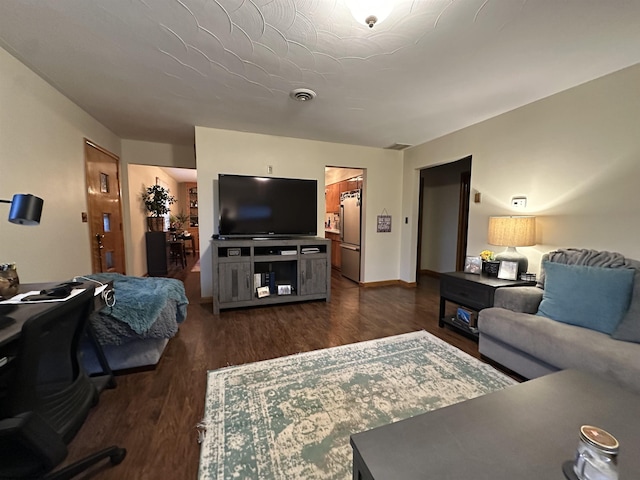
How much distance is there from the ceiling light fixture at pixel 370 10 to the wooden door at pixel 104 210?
3.36 meters

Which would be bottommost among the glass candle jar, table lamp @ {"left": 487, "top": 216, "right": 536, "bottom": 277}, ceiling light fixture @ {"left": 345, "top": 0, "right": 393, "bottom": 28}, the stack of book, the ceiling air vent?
the stack of book

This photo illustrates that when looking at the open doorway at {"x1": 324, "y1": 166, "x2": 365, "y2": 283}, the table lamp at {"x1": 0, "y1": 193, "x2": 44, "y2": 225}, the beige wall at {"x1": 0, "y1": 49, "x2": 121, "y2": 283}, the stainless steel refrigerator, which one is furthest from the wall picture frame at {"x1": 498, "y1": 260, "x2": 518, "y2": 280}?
the beige wall at {"x1": 0, "y1": 49, "x2": 121, "y2": 283}

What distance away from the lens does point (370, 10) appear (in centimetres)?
145

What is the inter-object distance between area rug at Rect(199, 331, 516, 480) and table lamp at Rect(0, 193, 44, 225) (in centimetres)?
147

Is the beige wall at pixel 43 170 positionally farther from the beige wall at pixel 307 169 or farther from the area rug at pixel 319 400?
the area rug at pixel 319 400

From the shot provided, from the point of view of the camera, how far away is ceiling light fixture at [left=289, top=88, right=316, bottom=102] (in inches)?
97.8

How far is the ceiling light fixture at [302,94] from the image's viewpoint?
2484 millimetres

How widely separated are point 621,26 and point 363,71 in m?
1.62

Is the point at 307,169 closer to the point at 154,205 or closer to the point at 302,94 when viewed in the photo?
the point at 302,94

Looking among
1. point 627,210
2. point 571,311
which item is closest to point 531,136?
point 627,210

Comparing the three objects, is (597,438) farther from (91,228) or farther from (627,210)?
(91,228)

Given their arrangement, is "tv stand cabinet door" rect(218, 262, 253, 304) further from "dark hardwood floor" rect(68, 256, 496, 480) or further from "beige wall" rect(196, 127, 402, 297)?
"beige wall" rect(196, 127, 402, 297)

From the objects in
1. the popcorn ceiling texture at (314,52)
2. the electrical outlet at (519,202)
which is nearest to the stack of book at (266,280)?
the popcorn ceiling texture at (314,52)

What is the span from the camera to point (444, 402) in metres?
1.70
